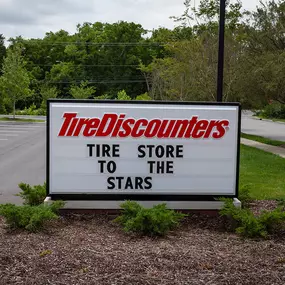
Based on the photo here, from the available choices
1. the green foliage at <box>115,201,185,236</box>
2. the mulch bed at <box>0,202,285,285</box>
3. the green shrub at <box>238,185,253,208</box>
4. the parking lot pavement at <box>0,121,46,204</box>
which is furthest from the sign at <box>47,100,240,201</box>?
the parking lot pavement at <box>0,121,46,204</box>

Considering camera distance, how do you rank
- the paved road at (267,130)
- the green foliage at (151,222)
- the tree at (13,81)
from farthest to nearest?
the tree at (13,81), the paved road at (267,130), the green foliage at (151,222)

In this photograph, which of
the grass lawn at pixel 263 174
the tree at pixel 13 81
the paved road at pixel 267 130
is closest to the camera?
the grass lawn at pixel 263 174

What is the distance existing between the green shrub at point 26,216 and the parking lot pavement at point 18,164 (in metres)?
3.27

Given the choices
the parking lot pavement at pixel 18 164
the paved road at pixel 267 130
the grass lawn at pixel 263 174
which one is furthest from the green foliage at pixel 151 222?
the paved road at pixel 267 130

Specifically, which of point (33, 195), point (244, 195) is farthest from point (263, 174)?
point (33, 195)

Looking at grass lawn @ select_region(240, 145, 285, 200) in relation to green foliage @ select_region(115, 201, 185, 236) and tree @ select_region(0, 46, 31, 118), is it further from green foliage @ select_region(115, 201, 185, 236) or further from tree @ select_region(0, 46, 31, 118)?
tree @ select_region(0, 46, 31, 118)

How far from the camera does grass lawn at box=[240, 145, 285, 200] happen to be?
10008 millimetres

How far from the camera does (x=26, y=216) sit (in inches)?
237

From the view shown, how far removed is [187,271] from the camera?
4.73 metres

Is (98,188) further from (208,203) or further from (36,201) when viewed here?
(208,203)

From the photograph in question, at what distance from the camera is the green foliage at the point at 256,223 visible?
5902 millimetres

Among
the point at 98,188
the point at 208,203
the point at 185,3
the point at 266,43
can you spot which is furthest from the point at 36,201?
the point at 185,3

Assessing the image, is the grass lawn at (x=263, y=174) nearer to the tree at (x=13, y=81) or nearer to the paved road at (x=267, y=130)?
the paved road at (x=267, y=130)

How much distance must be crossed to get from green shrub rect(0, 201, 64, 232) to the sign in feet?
3.37
